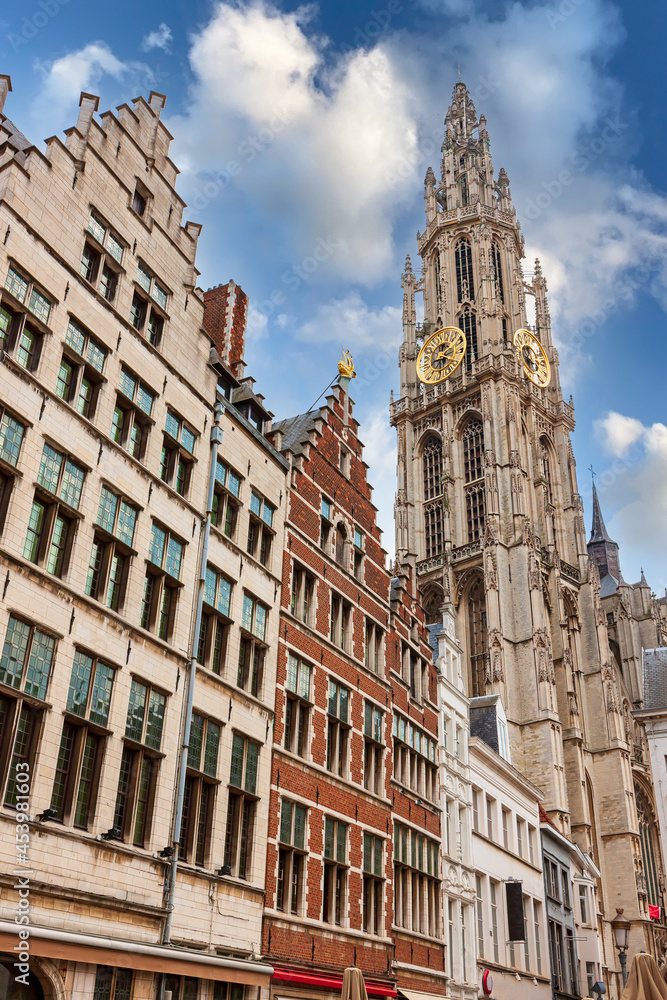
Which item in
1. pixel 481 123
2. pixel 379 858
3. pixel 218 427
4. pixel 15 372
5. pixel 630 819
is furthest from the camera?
pixel 481 123

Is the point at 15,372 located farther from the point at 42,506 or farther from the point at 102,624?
the point at 102,624

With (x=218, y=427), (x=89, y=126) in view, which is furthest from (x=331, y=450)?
(x=89, y=126)

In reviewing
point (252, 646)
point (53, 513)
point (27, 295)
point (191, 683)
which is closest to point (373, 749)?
point (252, 646)

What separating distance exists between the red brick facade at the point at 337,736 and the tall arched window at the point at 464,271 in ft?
196

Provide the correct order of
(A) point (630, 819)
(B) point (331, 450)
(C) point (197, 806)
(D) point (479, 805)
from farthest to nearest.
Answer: (A) point (630, 819) < (D) point (479, 805) < (B) point (331, 450) < (C) point (197, 806)

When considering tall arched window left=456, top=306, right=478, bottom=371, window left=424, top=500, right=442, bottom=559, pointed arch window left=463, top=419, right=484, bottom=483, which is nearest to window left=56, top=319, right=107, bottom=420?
window left=424, top=500, right=442, bottom=559

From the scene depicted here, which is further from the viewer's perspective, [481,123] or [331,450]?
[481,123]

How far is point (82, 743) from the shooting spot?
1416cm

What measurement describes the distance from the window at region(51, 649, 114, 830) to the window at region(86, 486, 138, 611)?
1.20 m

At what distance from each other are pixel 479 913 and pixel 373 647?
31.9 feet

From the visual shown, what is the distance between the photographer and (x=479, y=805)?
30.6m

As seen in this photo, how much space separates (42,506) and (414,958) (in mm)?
15933

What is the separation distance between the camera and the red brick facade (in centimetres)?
1952

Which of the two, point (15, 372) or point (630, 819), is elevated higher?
point (630, 819)
